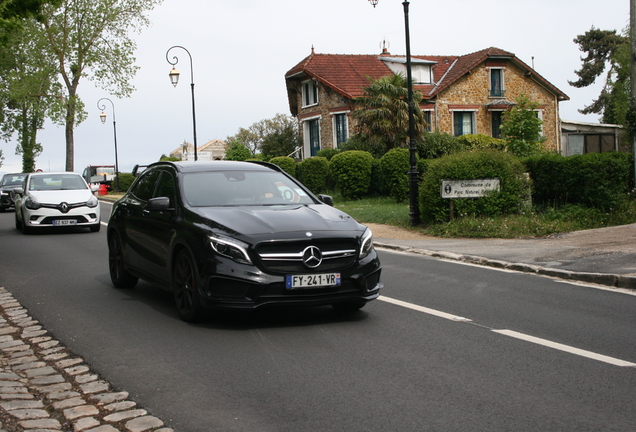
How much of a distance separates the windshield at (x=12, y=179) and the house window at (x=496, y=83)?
94.9 feet

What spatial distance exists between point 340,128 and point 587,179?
2962 centimetres

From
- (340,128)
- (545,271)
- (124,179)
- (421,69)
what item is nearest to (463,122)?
(421,69)

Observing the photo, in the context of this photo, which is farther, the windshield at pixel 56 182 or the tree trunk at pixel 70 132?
the tree trunk at pixel 70 132

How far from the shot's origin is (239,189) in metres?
8.10

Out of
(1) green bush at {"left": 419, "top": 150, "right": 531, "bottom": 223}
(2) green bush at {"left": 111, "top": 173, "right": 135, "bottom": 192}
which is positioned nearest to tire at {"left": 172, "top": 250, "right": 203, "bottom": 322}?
(1) green bush at {"left": 419, "top": 150, "right": 531, "bottom": 223}

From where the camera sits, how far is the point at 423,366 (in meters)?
5.55

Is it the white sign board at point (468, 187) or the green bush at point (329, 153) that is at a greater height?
the green bush at point (329, 153)

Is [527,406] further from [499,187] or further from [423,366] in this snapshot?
[499,187]

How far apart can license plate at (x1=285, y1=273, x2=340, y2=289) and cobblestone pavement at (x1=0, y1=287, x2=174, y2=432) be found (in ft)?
6.32

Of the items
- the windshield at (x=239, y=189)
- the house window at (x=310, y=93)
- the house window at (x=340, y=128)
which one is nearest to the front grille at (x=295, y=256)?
the windshield at (x=239, y=189)

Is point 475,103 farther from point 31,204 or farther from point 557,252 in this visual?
point 557,252

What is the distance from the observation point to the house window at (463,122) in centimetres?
4684

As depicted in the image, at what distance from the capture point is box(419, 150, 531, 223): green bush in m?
16.6

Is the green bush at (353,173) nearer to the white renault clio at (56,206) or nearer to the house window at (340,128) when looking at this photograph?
the white renault clio at (56,206)
